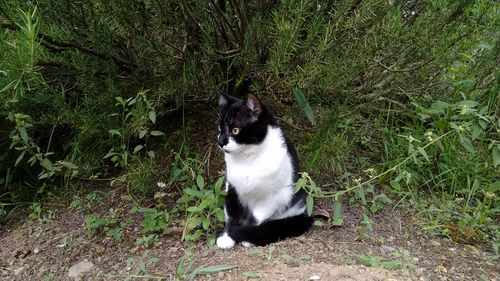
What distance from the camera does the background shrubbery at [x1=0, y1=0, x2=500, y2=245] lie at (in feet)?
5.89

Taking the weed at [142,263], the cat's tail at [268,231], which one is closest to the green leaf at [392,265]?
the cat's tail at [268,231]

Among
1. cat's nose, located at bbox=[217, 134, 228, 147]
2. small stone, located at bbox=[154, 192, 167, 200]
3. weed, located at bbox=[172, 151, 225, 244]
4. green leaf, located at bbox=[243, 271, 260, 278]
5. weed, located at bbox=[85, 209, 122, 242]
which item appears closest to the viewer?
green leaf, located at bbox=[243, 271, 260, 278]

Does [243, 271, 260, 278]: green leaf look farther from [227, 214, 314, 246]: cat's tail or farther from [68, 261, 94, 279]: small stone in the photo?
[68, 261, 94, 279]: small stone

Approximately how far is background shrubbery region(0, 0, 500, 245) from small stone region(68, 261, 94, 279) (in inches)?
16.3

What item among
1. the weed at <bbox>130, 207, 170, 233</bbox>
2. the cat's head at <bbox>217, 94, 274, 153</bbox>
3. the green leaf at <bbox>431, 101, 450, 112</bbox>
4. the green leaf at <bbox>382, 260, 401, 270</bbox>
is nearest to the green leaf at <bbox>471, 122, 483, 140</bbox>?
the green leaf at <bbox>431, 101, 450, 112</bbox>

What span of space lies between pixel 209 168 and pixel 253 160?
55 centimetres

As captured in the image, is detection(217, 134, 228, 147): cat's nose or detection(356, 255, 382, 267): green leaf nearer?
detection(356, 255, 382, 267): green leaf

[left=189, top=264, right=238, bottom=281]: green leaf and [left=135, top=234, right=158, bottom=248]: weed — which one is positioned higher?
[left=189, top=264, right=238, bottom=281]: green leaf

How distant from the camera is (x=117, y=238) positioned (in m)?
2.09

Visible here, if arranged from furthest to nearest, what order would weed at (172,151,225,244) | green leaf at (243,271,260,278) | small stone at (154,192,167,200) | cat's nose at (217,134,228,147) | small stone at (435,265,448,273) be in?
small stone at (154,192,167,200)
weed at (172,151,225,244)
cat's nose at (217,134,228,147)
small stone at (435,265,448,273)
green leaf at (243,271,260,278)

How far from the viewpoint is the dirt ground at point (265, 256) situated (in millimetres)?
1666

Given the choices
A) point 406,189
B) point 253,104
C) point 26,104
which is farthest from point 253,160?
point 26,104

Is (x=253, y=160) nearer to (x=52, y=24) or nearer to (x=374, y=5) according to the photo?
(x=374, y=5)

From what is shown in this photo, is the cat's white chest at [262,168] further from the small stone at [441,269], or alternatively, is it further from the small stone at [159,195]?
the small stone at [441,269]
